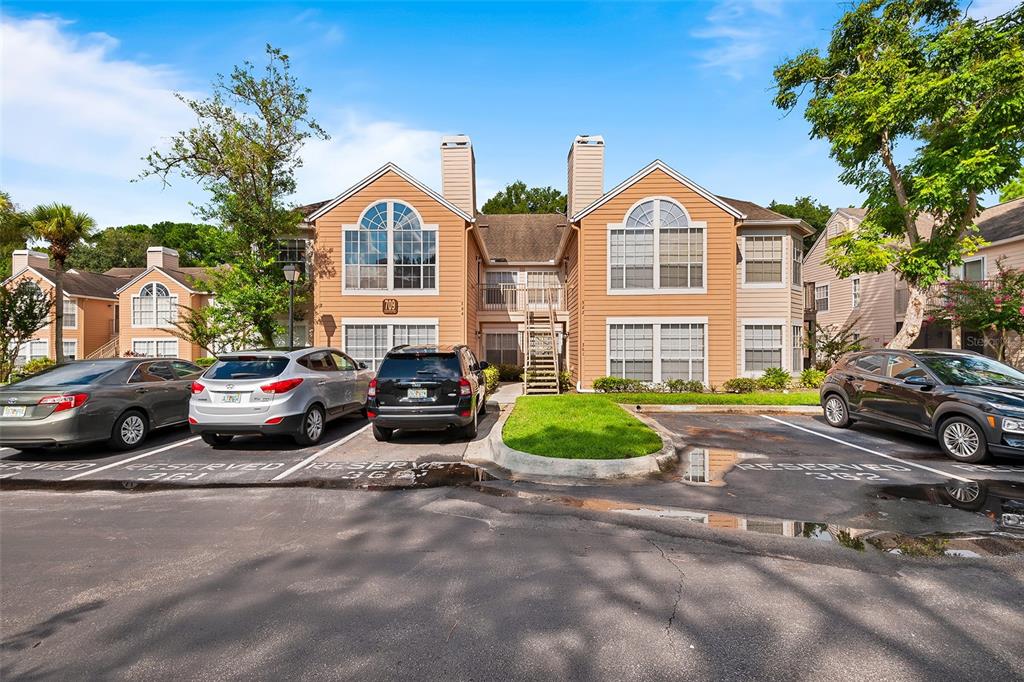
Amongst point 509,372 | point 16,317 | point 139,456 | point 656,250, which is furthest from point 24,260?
point 656,250

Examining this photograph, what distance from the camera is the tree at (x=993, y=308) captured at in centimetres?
1678

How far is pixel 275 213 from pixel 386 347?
601 cm

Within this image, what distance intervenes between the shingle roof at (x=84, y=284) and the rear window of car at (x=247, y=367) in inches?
1101

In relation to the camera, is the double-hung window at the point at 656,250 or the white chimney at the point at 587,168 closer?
the double-hung window at the point at 656,250

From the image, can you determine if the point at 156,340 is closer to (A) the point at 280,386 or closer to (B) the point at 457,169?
(B) the point at 457,169

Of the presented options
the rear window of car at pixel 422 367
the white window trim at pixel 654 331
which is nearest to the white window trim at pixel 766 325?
the white window trim at pixel 654 331

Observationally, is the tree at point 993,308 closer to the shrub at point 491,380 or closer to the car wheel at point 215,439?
the shrub at point 491,380

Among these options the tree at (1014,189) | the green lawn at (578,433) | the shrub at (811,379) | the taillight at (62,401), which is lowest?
the green lawn at (578,433)

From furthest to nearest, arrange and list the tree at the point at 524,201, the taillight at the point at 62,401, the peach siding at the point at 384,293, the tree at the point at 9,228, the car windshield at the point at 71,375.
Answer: the tree at the point at 524,201 < the tree at the point at 9,228 < the peach siding at the point at 384,293 < the car windshield at the point at 71,375 < the taillight at the point at 62,401

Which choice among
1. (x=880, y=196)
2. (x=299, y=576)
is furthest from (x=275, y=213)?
(x=880, y=196)

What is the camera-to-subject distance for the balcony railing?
23.1 metres

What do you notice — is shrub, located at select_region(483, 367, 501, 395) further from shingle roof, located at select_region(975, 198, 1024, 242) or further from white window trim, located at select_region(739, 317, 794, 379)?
shingle roof, located at select_region(975, 198, 1024, 242)

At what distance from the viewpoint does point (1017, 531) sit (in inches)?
190

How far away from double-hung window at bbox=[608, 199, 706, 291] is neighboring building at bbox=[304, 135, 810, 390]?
0.04 meters
